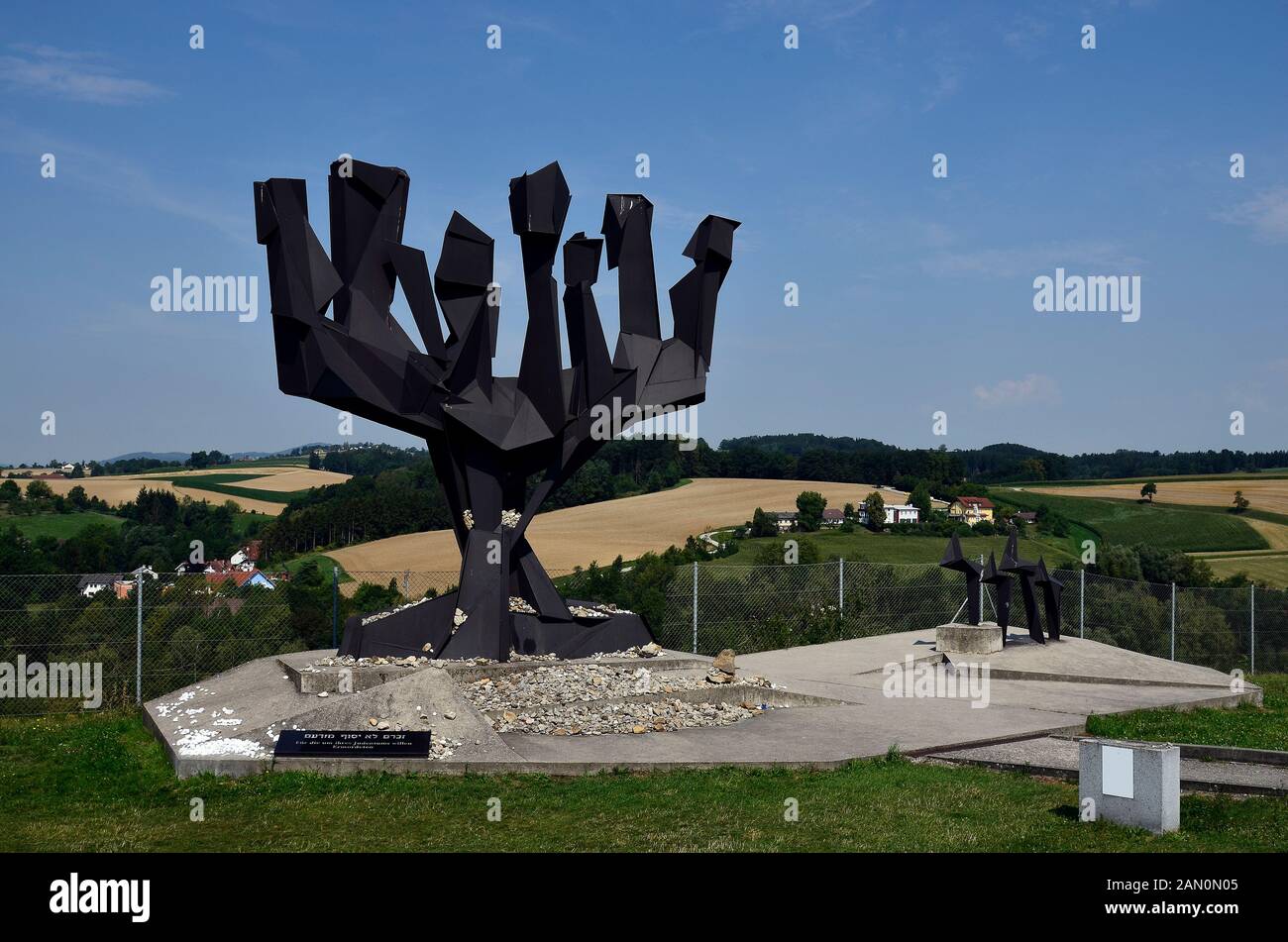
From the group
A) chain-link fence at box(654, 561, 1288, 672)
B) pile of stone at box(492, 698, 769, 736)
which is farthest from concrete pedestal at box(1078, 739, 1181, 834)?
chain-link fence at box(654, 561, 1288, 672)

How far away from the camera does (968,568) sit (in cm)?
1780

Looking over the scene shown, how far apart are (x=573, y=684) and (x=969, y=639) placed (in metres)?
7.79

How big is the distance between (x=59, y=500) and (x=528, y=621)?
45677 millimetres

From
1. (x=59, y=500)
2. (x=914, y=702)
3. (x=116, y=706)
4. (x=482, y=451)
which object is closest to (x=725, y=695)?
(x=914, y=702)

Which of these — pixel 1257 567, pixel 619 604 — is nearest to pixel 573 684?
pixel 619 604

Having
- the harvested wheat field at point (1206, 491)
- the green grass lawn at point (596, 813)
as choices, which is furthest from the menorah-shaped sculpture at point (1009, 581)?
the harvested wheat field at point (1206, 491)

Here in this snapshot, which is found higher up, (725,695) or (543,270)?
(543,270)

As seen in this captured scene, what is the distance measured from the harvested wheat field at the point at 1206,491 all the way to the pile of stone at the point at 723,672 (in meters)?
47.2

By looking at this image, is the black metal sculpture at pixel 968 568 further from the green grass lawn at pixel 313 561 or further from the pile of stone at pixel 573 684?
the green grass lawn at pixel 313 561

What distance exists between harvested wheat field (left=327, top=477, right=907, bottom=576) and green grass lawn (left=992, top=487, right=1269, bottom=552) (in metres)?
8.97

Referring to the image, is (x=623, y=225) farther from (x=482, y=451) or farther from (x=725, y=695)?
(x=725, y=695)

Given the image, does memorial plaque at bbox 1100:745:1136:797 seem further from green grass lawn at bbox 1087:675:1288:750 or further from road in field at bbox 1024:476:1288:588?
road in field at bbox 1024:476:1288:588

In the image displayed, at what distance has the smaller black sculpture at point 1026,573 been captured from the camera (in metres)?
17.6

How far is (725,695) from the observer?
42.3ft
